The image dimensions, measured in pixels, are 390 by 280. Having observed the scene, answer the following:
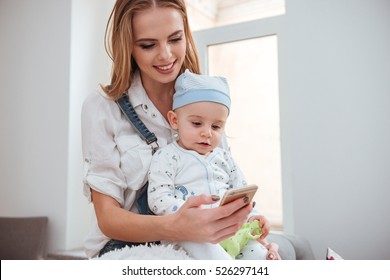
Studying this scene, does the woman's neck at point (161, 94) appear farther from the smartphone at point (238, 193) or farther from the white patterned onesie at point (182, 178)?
the smartphone at point (238, 193)

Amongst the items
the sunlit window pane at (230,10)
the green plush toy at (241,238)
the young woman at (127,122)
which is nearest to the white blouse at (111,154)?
the young woman at (127,122)

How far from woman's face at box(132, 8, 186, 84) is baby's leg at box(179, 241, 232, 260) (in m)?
0.42

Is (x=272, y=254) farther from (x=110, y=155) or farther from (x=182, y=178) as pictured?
(x=110, y=155)

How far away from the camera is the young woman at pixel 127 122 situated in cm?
96

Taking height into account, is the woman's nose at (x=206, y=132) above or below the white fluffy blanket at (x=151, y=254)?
above

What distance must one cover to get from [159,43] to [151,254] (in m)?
0.49

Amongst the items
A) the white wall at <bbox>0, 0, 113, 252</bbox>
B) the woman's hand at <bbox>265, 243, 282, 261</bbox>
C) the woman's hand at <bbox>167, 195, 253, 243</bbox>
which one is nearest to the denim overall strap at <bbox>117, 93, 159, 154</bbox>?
the woman's hand at <bbox>167, 195, 253, 243</bbox>

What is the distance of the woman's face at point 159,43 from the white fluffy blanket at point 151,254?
416 mm

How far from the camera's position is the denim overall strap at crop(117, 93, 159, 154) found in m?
1.00

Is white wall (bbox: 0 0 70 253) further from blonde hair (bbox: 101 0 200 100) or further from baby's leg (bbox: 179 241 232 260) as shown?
baby's leg (bbox: 179 241 232 260)

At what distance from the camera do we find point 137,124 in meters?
1.01

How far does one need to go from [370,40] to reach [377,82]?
0.18 m

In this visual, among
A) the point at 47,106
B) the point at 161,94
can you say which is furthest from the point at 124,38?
the point at 47,106

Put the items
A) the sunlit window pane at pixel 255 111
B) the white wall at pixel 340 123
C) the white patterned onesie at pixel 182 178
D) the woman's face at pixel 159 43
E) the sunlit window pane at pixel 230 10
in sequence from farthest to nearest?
the sunlit window pane at pixel 230 10, the sunlit window pane at pixel 255 111, the white wall at pixel 340 123, the woman's face at pixel 159 43, the white patterned onesie at pixel 182 178
